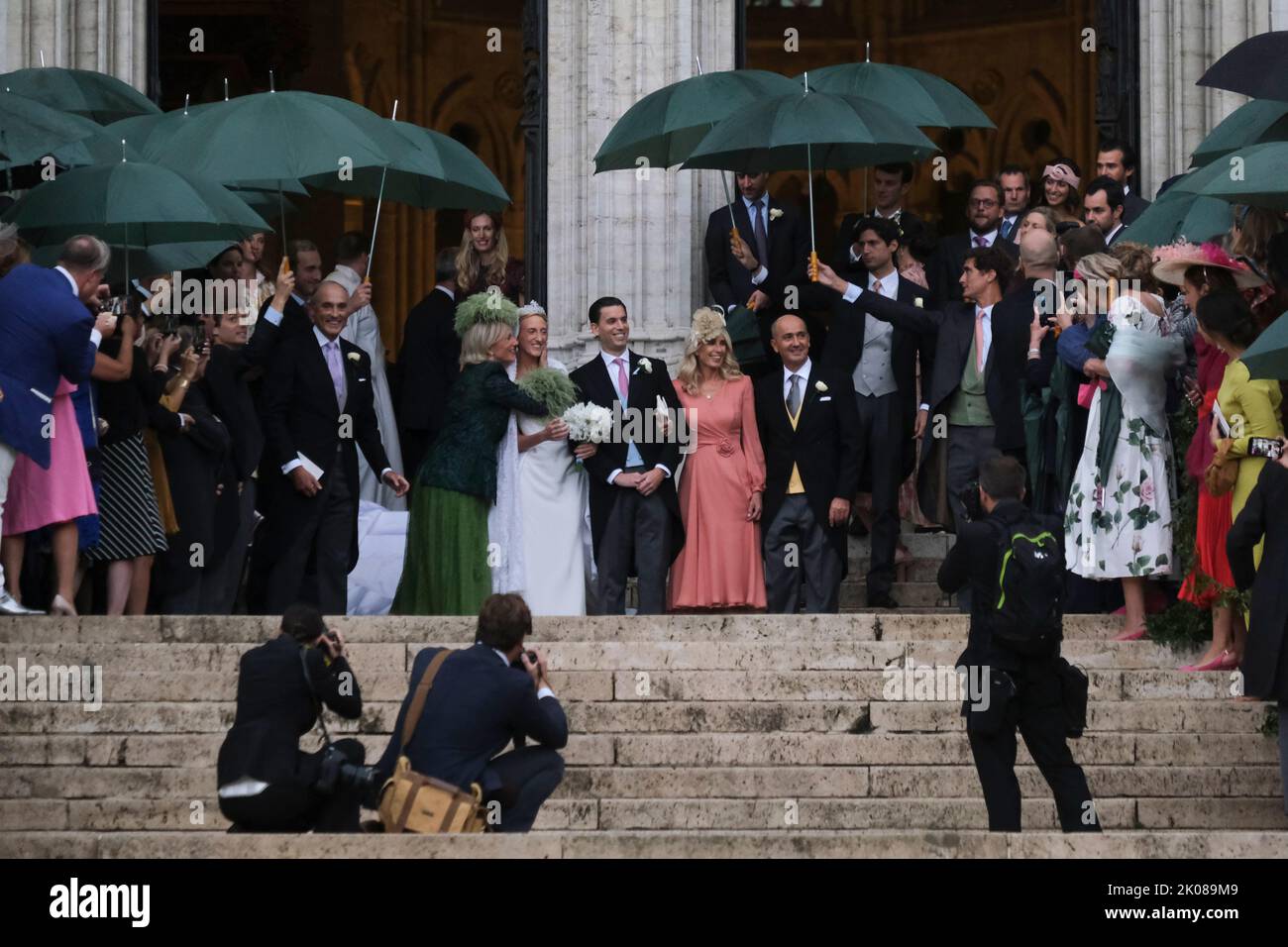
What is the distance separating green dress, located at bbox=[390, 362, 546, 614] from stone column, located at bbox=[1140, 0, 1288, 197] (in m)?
5.43

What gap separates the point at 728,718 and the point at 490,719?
2240mm

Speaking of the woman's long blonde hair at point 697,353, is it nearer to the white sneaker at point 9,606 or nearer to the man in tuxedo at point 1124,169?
the man in tuxedo at point 1124,169

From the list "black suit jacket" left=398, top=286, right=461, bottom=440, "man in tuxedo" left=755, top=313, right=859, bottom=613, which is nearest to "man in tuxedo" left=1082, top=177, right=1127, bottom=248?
"man in tuxedo" left=755, top=313, right=859, bottom=613

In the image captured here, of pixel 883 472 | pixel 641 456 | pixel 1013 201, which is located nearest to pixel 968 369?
pixel 883 472

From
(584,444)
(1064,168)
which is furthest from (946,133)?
(584,444)

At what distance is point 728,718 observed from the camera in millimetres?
13000

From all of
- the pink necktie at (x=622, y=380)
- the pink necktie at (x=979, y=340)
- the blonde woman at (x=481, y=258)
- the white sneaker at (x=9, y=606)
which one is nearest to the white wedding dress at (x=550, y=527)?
the pink necktie at (x=622, y=380)

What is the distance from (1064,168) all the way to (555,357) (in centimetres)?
384

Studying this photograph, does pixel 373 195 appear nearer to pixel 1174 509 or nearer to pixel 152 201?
pixel 152 201

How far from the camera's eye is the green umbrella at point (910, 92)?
54.4 feet

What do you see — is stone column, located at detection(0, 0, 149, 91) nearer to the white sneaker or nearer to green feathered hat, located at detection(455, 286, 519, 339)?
green feathered hat, located at detection(455, 286, 519, 339)

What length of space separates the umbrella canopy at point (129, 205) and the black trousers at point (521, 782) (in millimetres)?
4026

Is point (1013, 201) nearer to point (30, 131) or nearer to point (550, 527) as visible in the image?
point (550, 527)

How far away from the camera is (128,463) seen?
14.6 metres
